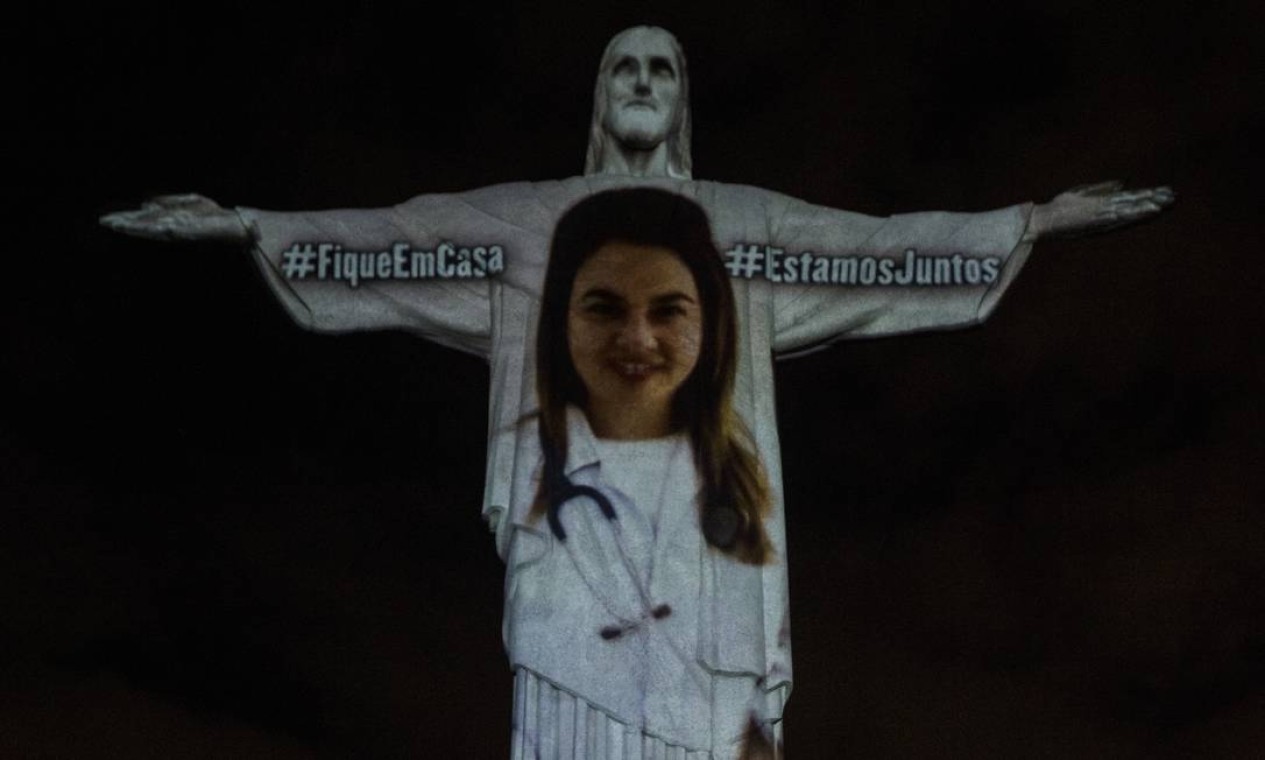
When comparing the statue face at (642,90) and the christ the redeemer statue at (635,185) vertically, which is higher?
the statue face at (642,90)

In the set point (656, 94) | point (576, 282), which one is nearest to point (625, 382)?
point (576, 282)

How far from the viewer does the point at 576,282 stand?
31.0ft

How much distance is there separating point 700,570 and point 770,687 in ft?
1.30

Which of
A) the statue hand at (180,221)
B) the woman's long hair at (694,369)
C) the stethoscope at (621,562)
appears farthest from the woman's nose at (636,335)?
the statue hand at (180,221)

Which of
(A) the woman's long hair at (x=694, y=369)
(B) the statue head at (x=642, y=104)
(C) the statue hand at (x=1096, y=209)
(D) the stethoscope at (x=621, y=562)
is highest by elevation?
(B) the statue head at (x=642, y=104)

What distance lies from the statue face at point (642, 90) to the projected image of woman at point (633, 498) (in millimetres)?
191

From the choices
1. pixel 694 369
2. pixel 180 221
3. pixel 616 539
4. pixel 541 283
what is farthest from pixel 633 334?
pixel 180 221

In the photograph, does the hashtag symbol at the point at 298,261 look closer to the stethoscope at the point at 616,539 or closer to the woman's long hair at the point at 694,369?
the woman's long hair at the point at 694,369

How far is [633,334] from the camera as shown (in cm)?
938

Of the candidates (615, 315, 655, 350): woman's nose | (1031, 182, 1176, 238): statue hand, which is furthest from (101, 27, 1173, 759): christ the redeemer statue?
(615, 315, 655, 350): woman's nose

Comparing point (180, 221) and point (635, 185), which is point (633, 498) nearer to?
point (635, 185)

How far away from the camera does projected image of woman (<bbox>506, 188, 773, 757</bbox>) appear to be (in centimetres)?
895

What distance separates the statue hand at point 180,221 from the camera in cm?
936

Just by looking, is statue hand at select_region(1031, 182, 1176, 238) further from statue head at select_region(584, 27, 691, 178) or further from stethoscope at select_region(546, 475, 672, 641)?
stethoscope at select_region(546, 475, 672, 641)
